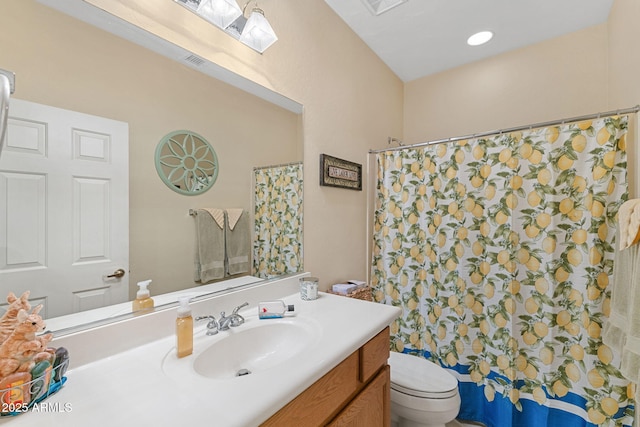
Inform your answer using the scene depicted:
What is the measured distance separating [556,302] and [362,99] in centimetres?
174

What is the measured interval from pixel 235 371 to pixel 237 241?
1.68ft

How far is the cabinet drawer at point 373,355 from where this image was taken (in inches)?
37.5

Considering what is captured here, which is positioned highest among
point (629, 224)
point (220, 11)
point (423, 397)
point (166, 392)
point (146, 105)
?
point (220, 11)

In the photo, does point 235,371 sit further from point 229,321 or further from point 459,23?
point 459,23

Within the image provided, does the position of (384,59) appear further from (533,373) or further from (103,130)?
(533,373)

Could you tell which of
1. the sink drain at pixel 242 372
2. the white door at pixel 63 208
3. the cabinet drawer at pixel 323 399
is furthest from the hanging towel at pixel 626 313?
the white door at pixel 63 208

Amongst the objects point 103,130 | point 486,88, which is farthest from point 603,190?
point 103,130

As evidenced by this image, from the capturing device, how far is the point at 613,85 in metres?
1.69

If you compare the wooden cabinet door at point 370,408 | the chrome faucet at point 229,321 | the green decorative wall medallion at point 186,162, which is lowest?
the wooden cabinet door at point 370,408

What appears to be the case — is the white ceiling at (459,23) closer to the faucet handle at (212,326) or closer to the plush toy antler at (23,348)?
the faucet handle at (212,326)

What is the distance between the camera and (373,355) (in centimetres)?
102

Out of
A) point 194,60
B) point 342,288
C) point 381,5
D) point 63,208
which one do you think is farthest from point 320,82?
point 63,208

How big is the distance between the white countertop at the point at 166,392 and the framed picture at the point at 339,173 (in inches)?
38.3

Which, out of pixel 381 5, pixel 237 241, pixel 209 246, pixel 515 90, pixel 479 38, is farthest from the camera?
pixel 515 90
